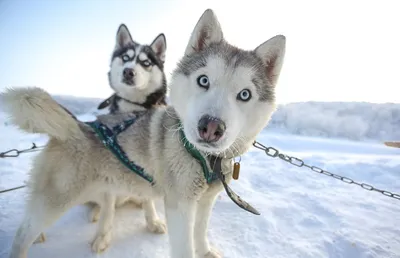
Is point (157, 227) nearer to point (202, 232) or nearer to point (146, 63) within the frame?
point (202, 232)

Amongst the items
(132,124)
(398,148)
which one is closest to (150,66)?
(132,124)

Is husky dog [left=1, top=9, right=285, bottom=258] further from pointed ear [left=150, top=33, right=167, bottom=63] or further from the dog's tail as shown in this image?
pointed ear [left=150, top=33, right=167, bottom=63]

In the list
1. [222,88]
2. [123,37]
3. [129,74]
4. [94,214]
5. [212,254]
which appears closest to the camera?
[222,88]

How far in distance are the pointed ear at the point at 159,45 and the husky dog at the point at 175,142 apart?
80.5 inches

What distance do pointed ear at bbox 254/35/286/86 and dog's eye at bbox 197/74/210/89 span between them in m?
0.50

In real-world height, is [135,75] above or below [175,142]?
above

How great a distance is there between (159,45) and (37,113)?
7.99 ft

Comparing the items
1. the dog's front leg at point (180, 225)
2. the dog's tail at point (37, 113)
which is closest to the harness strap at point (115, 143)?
the dog's tail at point (37, 113)

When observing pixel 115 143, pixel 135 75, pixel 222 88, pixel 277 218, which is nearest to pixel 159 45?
pixel 135 75

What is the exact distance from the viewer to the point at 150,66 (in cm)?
347

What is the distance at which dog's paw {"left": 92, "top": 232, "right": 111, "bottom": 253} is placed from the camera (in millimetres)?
2029

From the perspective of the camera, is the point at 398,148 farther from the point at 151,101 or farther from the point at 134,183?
the point at 134,183

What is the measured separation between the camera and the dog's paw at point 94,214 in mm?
2535

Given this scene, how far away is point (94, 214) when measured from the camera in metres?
2.55
